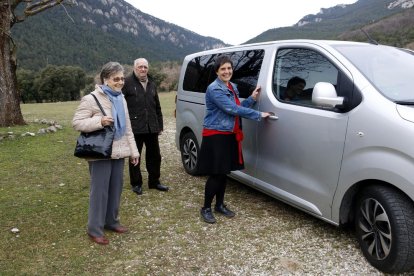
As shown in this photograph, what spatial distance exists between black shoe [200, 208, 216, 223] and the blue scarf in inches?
52.9

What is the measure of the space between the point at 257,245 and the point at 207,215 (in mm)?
772

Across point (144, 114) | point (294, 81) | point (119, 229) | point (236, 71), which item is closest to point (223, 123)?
point (294, 81)

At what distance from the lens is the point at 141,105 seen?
4.95 m

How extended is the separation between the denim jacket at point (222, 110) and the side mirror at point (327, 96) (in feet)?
2.39

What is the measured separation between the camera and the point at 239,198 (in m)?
5.02

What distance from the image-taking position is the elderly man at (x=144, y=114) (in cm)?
488

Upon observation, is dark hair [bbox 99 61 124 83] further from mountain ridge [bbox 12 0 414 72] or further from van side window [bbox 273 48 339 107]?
mountain ridge [bbox 12 0 414 72]

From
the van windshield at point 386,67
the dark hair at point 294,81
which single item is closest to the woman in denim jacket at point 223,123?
the dark hair at point 294,81

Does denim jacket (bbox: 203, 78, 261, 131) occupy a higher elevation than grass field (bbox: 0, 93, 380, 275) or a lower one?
higher

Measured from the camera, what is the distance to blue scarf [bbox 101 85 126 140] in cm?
352

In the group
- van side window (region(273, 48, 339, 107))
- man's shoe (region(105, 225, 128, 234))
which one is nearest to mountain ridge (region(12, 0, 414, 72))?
van side window (region(273, 48, 339, 107))

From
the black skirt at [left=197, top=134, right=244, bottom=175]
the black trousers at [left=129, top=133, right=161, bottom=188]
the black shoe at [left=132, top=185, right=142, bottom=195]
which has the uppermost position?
the black skirt at [left=197, top=134, right=244, bottom=175]

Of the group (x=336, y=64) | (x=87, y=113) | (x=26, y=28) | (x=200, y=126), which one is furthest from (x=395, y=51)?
(x=26, y=28)

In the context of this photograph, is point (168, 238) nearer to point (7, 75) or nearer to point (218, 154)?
point (218, 154)
